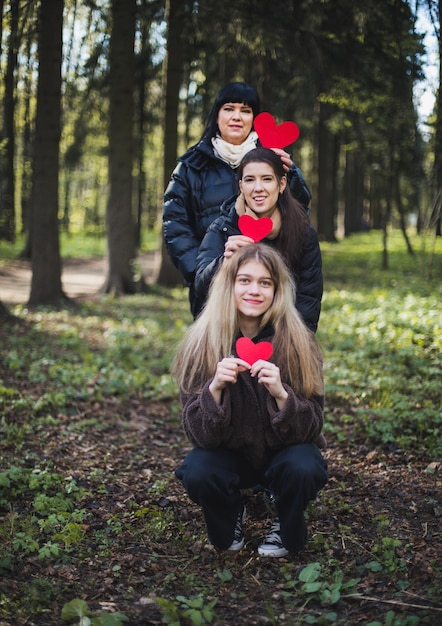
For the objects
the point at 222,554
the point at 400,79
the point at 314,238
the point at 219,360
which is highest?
the point at 400,79

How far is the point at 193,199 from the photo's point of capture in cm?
421

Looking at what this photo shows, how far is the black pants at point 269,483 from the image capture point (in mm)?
3119

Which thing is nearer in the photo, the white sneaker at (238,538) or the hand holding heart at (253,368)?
the hand holding heart at (253,368)

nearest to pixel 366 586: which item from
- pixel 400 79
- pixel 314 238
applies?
pixel 314 238

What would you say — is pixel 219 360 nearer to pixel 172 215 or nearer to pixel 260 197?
pixel 260 197

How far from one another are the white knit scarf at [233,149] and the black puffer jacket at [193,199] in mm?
73

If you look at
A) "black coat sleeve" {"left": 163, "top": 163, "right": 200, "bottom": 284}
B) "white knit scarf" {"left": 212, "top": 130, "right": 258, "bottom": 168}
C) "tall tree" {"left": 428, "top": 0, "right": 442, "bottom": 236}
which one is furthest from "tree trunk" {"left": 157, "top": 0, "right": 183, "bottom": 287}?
"white knit scarf" {"left": 212, "top": 130, "right": 258, "bottom": 168}

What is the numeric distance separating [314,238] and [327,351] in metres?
4.29

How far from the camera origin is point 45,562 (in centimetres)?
324

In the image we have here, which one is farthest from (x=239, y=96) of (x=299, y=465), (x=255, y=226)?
(x=299, y=465)

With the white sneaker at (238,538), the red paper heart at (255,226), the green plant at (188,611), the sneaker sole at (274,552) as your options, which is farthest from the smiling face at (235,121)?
the green plant at (188,611)

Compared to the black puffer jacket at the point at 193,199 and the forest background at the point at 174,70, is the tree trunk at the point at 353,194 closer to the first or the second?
the forest background at the point at 174,70

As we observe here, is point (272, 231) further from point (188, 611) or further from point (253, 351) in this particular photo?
point (188, 611)

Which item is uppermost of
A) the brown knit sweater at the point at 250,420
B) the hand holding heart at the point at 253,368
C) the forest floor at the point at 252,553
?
the hand holding heart at the point at 253,368
